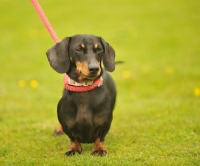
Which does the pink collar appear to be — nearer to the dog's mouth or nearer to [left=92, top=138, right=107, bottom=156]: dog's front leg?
the dog's mouth

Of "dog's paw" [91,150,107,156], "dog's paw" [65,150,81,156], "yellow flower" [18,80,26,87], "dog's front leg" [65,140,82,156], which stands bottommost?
"dog's paw" [91,150,107,156]

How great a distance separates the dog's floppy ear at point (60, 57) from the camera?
4457mm

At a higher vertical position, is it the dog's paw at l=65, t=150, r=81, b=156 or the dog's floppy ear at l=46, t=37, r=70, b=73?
the dog's floppy ear at l=46, t=37, r=70, b=73

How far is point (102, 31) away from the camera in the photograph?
15.5 m

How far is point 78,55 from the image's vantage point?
435 cm

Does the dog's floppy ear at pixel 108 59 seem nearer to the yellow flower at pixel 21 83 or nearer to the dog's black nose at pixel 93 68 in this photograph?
the dog's black nose at pixel 93 68

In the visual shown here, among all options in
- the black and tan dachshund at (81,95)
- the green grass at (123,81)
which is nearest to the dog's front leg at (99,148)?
the black and tan dachshund at (81,95)

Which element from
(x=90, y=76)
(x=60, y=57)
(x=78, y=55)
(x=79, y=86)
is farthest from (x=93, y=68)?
(x=60, y=57)

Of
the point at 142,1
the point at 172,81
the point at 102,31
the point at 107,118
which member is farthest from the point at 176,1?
the point at 107,118

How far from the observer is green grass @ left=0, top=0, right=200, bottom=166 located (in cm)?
486

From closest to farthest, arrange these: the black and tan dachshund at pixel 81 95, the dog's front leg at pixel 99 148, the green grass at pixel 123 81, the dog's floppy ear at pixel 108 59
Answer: the black and tan dachshund at pixel 81 95 < the dog's front leg at pixel 99 148 < the dog's floppy ear at pixel 108 59 < the green grass at pixel 123 81

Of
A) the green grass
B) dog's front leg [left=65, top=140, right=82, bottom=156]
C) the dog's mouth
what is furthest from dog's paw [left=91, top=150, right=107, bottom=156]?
the dog's mouth

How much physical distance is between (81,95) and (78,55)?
51 cm

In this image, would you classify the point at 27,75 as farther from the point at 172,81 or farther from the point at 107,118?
the point at 107,118
